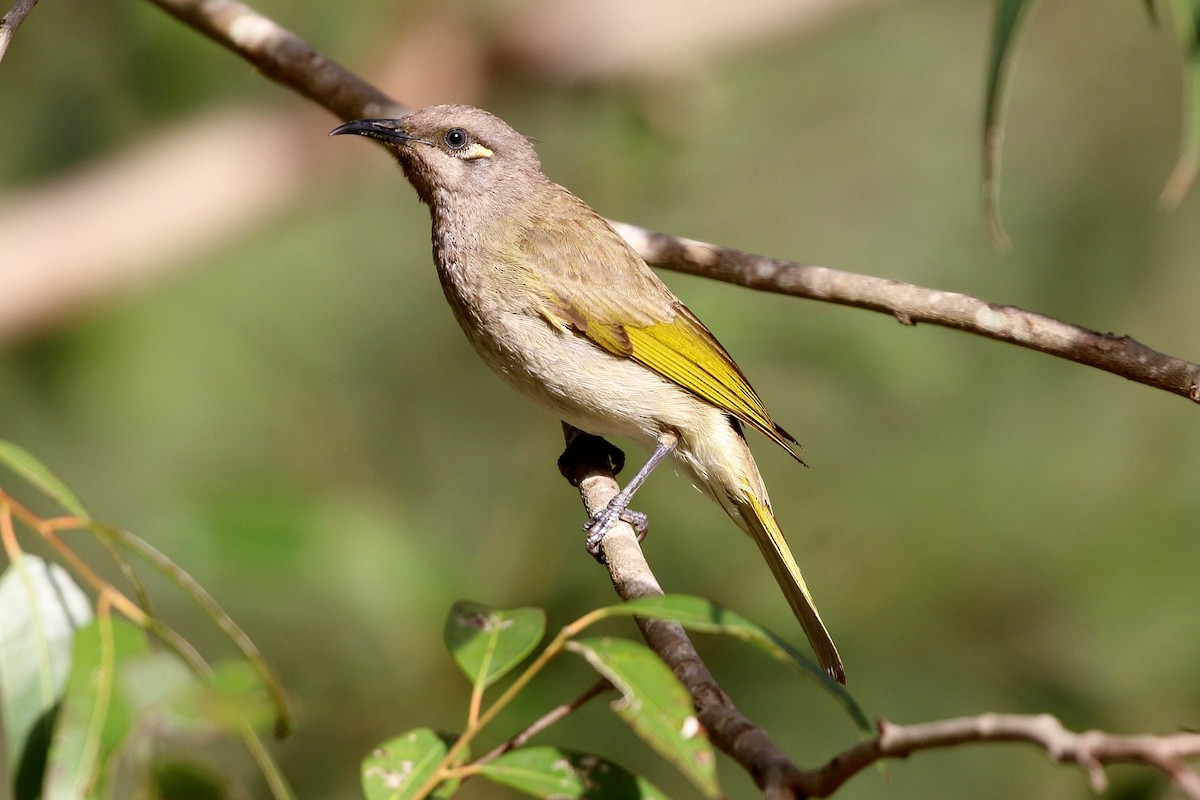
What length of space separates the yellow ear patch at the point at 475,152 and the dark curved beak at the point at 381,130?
0.58 feet

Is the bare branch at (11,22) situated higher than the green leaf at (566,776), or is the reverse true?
the bare branch at (11,22)

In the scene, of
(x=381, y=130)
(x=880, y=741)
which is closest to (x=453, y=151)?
(x=381, y=130)

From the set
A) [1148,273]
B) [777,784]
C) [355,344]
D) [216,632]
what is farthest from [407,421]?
[777,784]

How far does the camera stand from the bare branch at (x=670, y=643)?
2.02m

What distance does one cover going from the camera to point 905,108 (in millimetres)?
11125

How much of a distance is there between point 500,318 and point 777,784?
239 cm

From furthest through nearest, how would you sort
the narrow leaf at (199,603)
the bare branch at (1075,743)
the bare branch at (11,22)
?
the bare branch at (11,22), the narrow leaf at (199,603), the bare branch at (1075,743)

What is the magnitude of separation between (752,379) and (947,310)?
14.3 ft

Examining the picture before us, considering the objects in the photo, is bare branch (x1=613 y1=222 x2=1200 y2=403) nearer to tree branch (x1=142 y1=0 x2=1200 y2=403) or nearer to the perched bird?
tree branch (x1=142 y1=0 x2=1200 y2=403)

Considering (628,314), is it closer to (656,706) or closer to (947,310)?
(947,310)

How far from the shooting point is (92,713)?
1.87 m

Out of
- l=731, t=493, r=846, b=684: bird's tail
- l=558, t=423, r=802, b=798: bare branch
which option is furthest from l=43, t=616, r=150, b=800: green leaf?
l=731, t=493, r=846, b=684: bird's tail

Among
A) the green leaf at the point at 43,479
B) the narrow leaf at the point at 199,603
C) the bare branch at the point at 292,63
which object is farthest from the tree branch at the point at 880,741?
the bare branch at the point at 292,63

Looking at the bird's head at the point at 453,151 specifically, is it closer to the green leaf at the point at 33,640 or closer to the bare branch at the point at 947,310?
the bare branch at the point at 947,310
